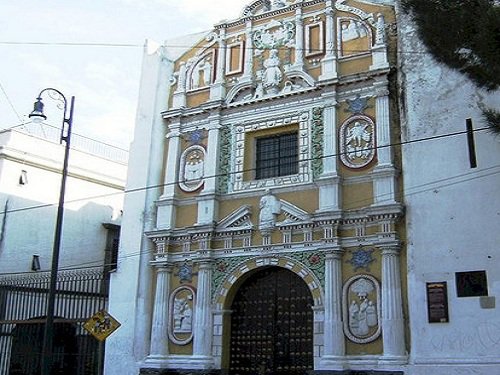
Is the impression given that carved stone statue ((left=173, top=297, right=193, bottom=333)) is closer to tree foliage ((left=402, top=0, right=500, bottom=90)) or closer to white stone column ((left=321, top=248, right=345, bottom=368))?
white stone column ((left=321, top=248, right=345, bottom=368))

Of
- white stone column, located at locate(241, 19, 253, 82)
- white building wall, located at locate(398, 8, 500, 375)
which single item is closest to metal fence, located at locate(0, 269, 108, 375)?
white stone column, located at locate(241, 19, 253, 82)

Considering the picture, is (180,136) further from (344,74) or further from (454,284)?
(454,284)

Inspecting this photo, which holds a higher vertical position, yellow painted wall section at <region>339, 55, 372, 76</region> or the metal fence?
yellow painted wall section at <region>339, 55, 372, 76</region>

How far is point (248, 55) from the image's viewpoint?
18.0 m

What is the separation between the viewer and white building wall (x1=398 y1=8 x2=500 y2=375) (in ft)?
42.9

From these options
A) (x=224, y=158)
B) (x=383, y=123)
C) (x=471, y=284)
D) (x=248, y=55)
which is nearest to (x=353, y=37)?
(x=383, y=123)

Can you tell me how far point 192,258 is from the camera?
55.3ft

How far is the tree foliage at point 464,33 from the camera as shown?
9.78 m

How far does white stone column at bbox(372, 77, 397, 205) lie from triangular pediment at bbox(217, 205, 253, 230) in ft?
10.2

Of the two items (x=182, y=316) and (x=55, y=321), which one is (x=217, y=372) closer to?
(x=182, y=316)

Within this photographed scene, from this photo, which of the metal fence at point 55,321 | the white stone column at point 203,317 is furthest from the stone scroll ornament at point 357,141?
the metal fence at point 55,321

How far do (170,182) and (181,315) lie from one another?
3.42 metres

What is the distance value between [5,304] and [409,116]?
491 inches

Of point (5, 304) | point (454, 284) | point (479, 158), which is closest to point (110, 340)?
point (5, 304)
